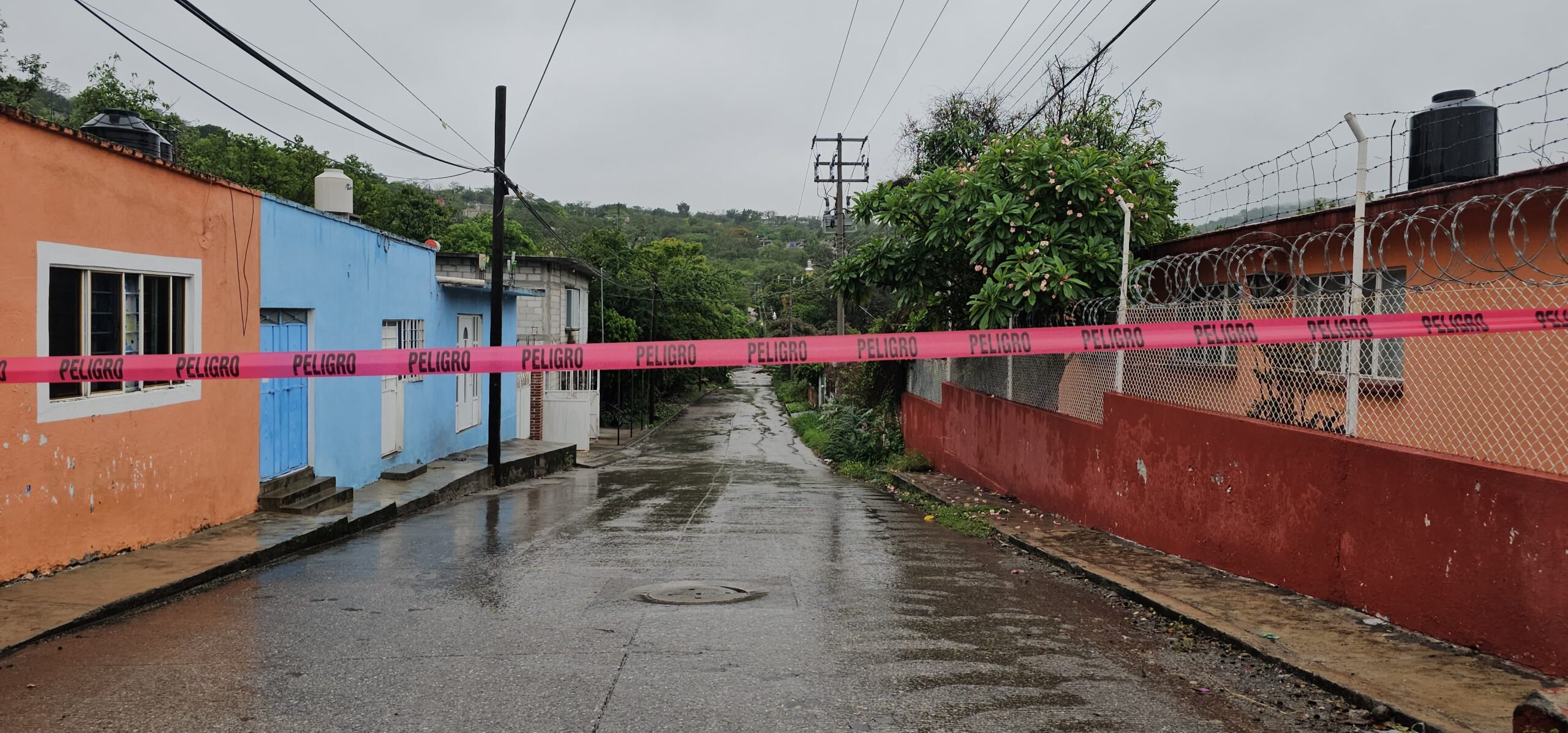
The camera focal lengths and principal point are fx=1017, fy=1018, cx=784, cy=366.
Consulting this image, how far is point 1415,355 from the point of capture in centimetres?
645

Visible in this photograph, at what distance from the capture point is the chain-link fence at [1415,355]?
5551 mm

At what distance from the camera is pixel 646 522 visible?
490 inches

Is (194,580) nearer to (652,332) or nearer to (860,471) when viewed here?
(860,471)

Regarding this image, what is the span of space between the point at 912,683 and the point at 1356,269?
4067 millimetres

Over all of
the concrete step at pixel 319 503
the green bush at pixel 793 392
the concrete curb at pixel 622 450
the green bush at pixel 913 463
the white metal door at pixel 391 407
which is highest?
the white metal door at pixel 391 407

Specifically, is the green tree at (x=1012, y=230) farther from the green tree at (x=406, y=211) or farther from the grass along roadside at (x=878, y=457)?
the green tree at (x=406, y=211)

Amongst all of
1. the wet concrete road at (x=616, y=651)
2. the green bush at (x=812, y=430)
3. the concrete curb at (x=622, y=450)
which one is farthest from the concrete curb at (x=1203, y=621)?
the green bush at (x=812, y=430)

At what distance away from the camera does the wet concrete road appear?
15.3 feet

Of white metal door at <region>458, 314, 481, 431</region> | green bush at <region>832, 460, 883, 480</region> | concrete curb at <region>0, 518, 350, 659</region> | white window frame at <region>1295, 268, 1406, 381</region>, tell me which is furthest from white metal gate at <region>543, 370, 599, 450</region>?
A: white window frame at <region>1295, 268, 1406, 381</region>

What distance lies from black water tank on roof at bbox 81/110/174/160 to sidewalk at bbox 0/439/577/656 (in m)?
3.89

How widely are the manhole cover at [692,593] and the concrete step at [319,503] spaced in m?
5.89

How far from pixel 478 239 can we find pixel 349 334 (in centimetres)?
3900

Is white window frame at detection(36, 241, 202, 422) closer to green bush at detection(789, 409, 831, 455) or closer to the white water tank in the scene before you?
the white water tank

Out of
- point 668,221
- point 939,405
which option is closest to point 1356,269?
point 939,405
